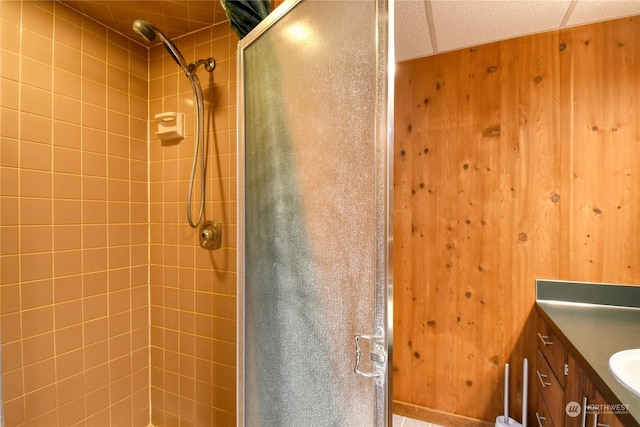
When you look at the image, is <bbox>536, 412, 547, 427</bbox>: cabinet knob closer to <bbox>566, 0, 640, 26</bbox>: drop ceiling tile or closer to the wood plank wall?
the wood plank wall

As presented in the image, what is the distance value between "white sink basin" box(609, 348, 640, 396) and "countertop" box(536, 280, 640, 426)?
2 centimetres

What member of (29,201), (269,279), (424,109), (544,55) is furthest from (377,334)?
(544,55)

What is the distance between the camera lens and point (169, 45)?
1281mm

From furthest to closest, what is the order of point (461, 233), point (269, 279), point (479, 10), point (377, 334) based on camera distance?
1. point (461, 233)
2. point (479, 10)
3. point (269, 279)
4. point (377, 334)

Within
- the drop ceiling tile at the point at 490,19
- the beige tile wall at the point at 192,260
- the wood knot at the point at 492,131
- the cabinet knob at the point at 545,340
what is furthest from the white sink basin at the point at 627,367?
the drop ceiling tile at the point at 490,19

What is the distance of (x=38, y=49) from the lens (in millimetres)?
1230

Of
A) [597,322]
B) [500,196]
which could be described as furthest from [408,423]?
[500,196]

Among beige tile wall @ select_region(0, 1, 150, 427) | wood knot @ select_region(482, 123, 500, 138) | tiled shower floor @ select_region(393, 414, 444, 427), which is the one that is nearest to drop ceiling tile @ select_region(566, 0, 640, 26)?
wood knot @ select_region(482, 123, 500, 138)

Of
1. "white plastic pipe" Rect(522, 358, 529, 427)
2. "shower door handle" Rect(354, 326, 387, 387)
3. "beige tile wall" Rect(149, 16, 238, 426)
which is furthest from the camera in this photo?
"white plastic pipe" Rect(522, 358, 529, 427)

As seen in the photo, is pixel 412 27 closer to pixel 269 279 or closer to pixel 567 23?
pixel 567 23

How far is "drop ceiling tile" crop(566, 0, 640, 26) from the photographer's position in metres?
1.36

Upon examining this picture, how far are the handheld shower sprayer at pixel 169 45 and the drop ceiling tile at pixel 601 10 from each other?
1.81 metres

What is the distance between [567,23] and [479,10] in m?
0.52

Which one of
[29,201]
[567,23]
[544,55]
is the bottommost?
[29,201]
